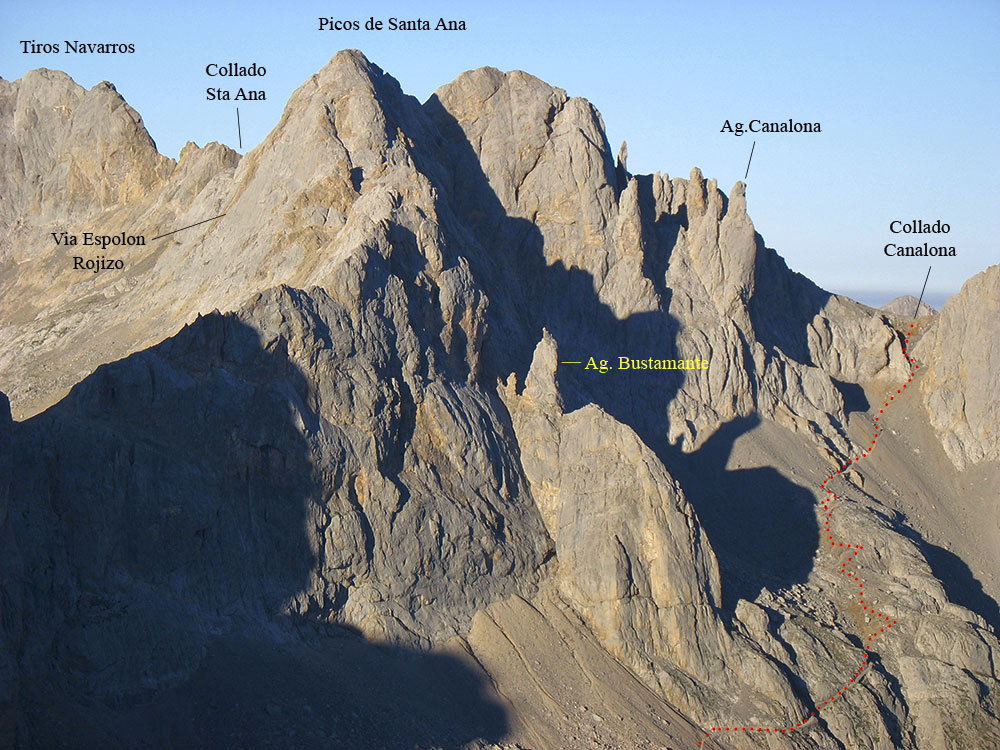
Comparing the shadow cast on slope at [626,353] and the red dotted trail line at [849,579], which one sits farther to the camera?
the shadow cast on slope at [626,353]

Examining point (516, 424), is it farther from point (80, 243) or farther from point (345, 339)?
point (80, 243)

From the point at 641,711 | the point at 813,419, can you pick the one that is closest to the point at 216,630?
the point at 641,711

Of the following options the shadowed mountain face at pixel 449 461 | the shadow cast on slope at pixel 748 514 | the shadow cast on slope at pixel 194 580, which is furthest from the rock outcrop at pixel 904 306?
the shadow cast on slope at pixel 194 580

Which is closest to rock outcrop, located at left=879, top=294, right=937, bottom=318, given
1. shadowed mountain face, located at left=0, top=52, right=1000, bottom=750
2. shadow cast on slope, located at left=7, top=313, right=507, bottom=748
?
shadowed mountain face, located at left=0, top=52, right=1000, bottom=750

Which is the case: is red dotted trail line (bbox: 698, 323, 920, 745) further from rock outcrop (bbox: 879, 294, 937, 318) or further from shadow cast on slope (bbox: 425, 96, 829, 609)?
rock outcrop (bbox: 879, 294, 937, 318)

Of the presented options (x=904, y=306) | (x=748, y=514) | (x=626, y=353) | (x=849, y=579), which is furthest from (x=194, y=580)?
(x=904, y=306)

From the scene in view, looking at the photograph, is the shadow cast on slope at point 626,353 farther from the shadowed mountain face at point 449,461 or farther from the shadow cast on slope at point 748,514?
the shadowed mountain face at point 449,461

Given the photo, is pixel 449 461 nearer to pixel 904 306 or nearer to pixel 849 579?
pixel 849 579
